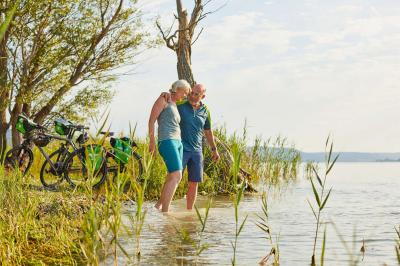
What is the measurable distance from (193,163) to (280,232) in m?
2.08

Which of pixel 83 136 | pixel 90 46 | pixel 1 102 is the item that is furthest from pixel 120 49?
pixel 83 136

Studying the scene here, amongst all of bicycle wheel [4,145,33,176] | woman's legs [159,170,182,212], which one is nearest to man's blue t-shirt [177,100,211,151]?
woman's legs [159,170,182,212]

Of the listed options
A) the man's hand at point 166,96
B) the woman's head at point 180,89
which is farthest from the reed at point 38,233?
the woman's head at point 180,89

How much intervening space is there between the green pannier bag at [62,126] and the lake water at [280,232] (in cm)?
221

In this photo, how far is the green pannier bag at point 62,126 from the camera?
38.9ft

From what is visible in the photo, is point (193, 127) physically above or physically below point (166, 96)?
below

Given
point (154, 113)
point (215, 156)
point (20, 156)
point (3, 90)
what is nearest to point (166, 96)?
point (154, 113)

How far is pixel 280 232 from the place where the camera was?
312 inches

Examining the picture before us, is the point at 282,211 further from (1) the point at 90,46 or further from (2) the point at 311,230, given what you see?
(1) the point at 90,46

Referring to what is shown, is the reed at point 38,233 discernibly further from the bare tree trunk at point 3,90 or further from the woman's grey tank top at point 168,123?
the bare tree trunk at point 3,90

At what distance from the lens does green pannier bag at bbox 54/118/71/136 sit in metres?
11.9

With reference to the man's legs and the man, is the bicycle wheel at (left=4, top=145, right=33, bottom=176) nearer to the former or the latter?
the man's legs

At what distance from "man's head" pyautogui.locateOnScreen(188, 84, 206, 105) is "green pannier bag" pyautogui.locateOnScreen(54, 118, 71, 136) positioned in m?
3.59

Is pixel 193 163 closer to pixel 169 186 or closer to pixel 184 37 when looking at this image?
pixel 169 186
